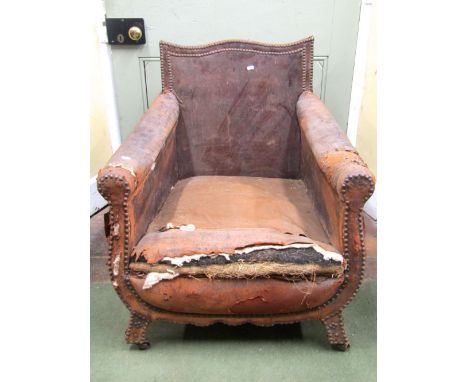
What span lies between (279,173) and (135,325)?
34.7 inches

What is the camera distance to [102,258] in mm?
1813

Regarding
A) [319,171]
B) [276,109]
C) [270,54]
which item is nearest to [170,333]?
[319,171]

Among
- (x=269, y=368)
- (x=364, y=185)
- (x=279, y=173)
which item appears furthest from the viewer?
(x=279, y=173)

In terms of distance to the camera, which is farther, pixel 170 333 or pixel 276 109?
pixel 276 109

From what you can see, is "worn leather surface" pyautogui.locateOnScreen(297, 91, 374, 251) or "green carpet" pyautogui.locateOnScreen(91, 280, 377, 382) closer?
"worn leather surface" pyautogui.locateOnScreen(297, 91, 374, 251)

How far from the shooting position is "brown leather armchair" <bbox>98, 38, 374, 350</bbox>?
113 cm

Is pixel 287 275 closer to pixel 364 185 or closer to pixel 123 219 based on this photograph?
pixel 364 185

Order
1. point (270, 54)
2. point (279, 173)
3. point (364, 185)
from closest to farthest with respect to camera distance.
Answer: point (364, 185), point (270, 54), point (279, 173)

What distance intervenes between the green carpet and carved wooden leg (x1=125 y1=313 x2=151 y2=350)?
5 cm

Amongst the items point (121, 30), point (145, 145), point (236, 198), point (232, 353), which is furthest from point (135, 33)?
point (232, 353)

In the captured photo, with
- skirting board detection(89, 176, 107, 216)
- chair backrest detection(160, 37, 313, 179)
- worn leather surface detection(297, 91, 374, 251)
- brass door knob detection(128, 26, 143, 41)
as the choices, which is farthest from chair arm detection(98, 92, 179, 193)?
skirting board detection(89, 176, 107, 216)

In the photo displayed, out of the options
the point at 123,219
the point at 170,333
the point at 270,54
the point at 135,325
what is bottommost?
the point at 170,333

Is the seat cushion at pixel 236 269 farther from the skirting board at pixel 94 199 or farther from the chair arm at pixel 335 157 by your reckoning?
the skirting board at pixel 94 199

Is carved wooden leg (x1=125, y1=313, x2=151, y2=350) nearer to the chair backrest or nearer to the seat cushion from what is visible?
the seat cushion
